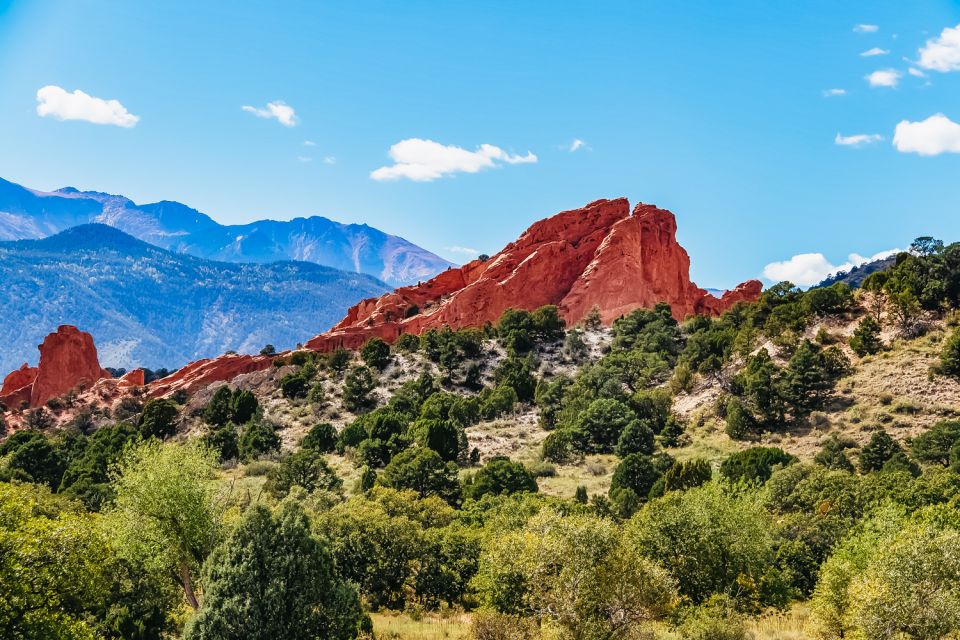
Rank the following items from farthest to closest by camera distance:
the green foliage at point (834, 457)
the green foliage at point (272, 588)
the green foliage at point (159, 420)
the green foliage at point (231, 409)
A: the green foliage at point (231, 409) → the green foliage at point (159, 420) → the green foliage at point (834, 457) → the green foliage at point (272, 588)

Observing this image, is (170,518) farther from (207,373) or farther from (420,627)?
(207,373)

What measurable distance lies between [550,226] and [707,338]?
47.9 metres

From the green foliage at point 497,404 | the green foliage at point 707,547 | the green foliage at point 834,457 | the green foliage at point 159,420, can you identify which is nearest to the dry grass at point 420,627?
the green foliage at point 707,547

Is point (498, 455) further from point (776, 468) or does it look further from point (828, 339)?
point (828, 339)

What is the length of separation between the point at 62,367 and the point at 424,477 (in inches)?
3178

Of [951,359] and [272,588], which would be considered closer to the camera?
[272,588]

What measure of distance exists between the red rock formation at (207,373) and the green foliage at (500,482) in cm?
5987

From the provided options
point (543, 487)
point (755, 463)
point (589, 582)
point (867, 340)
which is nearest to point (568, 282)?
point (867, 340)

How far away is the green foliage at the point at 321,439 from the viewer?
65938mm

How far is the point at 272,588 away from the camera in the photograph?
19.9m

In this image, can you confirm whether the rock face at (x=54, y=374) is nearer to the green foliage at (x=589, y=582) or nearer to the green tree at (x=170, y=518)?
the green tree at (x=170, y=518)

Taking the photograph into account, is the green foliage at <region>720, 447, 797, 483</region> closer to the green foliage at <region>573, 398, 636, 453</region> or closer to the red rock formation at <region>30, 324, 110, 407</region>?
the green foliage at <region>573, 398, 636, 453</region>

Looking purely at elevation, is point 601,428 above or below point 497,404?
below

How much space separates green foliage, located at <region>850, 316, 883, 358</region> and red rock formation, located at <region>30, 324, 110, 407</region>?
9814 cm
